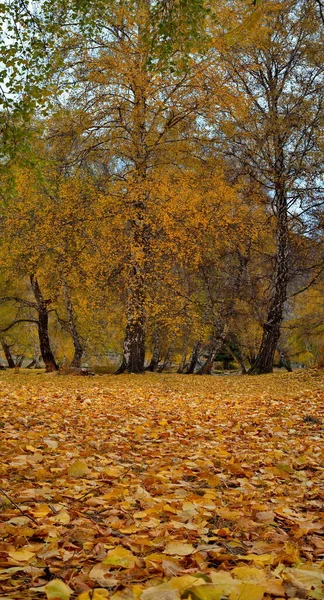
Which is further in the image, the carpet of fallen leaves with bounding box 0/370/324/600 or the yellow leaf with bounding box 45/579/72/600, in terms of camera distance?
the carpet of fallen leaves with bounding box 0/370/324/600

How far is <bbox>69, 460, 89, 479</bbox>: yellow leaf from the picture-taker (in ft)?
10.8

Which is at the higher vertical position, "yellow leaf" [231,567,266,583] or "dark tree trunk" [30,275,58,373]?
"dark tree trunk" [30,275,58,373]

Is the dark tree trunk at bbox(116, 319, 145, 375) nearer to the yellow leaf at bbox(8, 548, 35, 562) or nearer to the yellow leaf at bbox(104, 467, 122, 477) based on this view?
the yellow leaf at bbox(104, 467, 122, 477)

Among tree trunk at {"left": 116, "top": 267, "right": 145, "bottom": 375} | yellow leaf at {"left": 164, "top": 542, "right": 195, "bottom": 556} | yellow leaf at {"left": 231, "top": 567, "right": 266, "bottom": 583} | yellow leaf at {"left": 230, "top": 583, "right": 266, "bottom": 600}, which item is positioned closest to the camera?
yellow leaf at {"left": 230, "top": 583, "right": 266, "bottom": 600}

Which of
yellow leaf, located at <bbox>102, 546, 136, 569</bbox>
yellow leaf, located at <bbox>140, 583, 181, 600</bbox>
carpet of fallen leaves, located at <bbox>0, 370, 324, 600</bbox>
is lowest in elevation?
carpet of fallen leaves, located at <bbox>0, 370, 324, 600</bbox>

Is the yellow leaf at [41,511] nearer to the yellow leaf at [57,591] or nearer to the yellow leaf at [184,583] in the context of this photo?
the yellow leaf at [57,591]

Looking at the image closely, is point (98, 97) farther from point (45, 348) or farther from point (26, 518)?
point (26, 518)

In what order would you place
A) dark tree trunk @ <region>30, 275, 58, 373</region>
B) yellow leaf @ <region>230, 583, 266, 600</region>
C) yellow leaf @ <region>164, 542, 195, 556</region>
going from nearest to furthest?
yellow leaf @ <region>230, 583, 266, 600</region>
yellow leaf @ <region>164, 542, 195, 556</region>
dark tree trunk @ <region>30, 275, 58, 373</region>

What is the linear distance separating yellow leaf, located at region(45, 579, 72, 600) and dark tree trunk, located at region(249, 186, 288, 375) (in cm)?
1446

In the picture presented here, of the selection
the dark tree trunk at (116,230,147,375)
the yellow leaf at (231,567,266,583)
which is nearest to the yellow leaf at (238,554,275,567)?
the yellow leaf at (231,567,266,583)

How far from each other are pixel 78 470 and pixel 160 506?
2.97ft

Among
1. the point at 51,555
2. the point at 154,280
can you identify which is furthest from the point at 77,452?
the point at 154,280

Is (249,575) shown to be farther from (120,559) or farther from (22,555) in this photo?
(22,555)

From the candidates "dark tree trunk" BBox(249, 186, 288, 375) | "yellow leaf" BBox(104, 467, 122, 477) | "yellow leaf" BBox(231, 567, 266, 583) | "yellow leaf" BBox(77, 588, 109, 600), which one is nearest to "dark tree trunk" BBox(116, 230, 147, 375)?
"dark tree trunk" BBox(249, 186, 288, 375)
